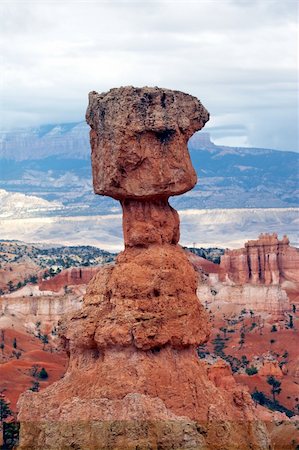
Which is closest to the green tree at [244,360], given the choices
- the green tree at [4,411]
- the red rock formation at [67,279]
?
the green tree at [4,411]

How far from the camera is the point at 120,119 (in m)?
26.5

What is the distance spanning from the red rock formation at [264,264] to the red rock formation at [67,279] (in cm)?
1498

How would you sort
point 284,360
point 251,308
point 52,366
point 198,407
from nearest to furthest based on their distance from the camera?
point 198,407, point 52,366, point 284,360, point 251,308

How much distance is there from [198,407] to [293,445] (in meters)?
10.7

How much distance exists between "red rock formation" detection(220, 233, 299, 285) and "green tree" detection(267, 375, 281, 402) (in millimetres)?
52926

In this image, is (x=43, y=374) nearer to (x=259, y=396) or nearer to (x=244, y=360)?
(x=259, y=396)

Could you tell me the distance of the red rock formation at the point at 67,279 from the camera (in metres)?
117

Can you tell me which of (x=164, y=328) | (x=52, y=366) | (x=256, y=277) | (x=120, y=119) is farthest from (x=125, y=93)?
(x=256, y=277)

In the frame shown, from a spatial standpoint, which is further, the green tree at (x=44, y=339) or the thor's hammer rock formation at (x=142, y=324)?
the green tree at (x=44, y=339)

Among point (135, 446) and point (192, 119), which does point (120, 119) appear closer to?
point (192, 119)

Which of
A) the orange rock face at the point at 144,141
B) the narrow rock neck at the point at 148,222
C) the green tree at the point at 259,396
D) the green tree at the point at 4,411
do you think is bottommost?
the green tree at the point at 259,396

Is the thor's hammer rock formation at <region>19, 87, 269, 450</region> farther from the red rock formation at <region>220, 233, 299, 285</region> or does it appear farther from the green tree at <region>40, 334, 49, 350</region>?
the red rock formation at <region>220, 233, 299, 285</region>

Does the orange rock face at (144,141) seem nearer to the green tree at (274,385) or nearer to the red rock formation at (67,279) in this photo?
the green tree at (274,385)

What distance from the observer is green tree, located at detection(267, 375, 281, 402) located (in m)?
66.0
